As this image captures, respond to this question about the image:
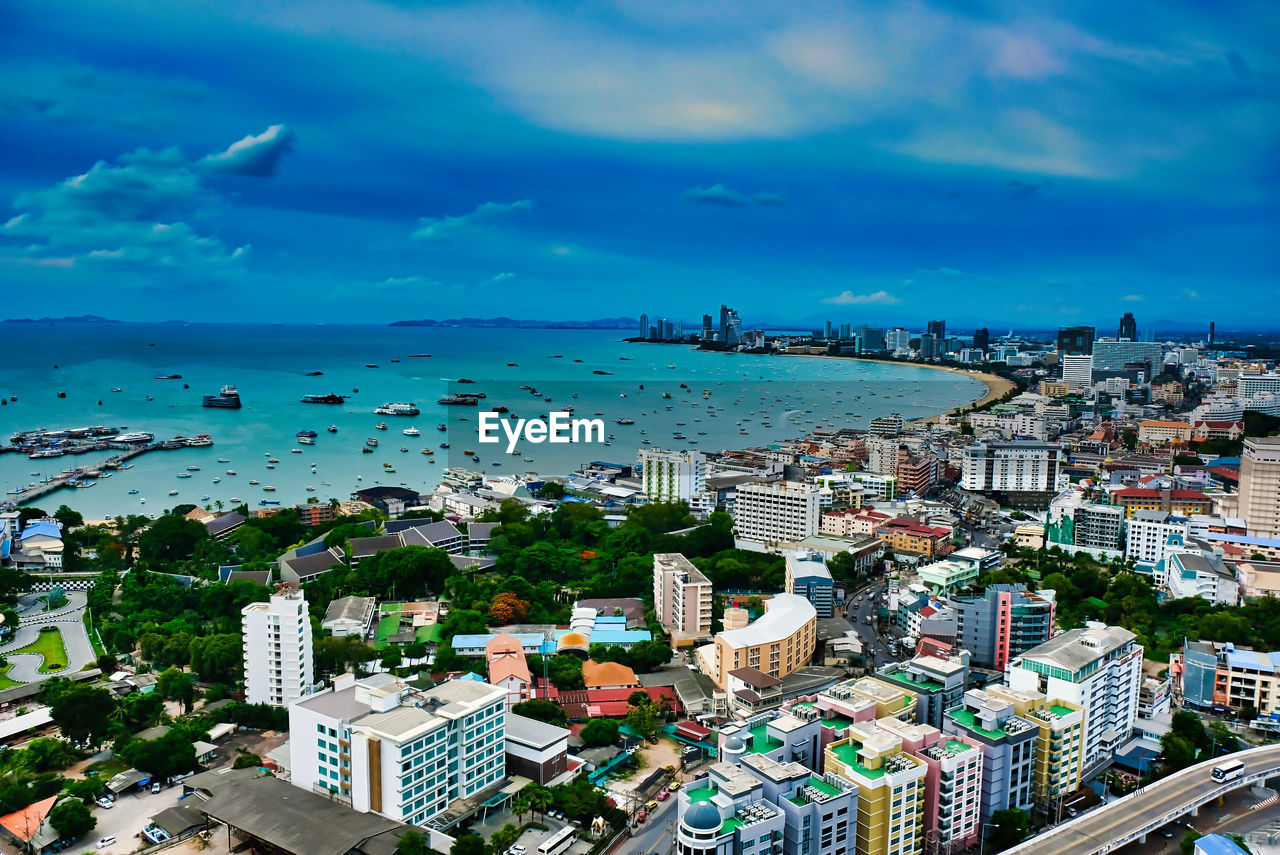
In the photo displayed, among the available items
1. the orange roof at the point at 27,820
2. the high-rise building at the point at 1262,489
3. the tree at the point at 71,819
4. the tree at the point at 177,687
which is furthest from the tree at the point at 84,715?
the high-rise building at the point at 1262,489

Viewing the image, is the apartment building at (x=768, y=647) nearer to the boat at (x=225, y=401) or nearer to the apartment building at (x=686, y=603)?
the apartment building at (x=686, y=603)

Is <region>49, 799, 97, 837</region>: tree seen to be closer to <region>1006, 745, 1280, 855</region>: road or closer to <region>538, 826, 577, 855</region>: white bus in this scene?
<region>538, 826, 577, 855</region>: white bus

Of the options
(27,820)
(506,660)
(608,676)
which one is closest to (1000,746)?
(608,676)

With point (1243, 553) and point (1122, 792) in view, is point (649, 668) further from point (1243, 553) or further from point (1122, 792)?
point (1243, 553)

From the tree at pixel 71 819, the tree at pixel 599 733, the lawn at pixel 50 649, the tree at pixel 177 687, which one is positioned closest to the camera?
the tree at pixel 71 819

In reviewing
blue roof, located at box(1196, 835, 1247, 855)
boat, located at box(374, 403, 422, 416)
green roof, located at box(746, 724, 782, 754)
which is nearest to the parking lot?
green roof, located at box(746, 724, 782, 754)

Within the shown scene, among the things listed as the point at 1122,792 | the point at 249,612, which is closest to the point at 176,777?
the point at 249,612
